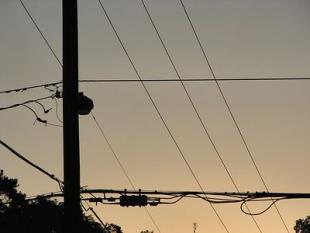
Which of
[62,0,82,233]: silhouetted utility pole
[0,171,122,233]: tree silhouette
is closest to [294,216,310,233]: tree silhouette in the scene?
[0,171,122,233]: tree silhouette

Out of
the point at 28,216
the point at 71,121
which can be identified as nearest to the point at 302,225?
the point at 28,216

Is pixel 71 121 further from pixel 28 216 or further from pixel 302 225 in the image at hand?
pixel 302 225

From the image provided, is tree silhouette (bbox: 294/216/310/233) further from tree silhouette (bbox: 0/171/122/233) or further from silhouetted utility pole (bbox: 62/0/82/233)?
silhouetted utility pole (bbox: 62/0/82/233)

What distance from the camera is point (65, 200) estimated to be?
13.2 meters

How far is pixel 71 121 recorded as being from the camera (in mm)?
13555

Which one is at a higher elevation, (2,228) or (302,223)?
(302,223)

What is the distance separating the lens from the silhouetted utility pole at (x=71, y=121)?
13109mm

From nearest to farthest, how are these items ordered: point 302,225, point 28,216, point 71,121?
point 71,121, point 28,216, point 302,225

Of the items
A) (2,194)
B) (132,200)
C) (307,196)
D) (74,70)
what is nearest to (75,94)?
(74,70)

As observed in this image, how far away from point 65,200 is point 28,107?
3.28m

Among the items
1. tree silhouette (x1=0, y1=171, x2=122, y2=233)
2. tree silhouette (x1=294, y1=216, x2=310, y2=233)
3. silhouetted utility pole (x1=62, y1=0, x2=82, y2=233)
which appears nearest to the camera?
silhouetted utility pole (x1=62, y1=0, x2=82, y2=233)

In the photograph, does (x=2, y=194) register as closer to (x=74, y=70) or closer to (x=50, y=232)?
(x=50, y=232)

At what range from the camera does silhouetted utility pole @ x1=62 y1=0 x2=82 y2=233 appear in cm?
1311

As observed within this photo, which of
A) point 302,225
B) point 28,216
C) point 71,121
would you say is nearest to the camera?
point 71,121
